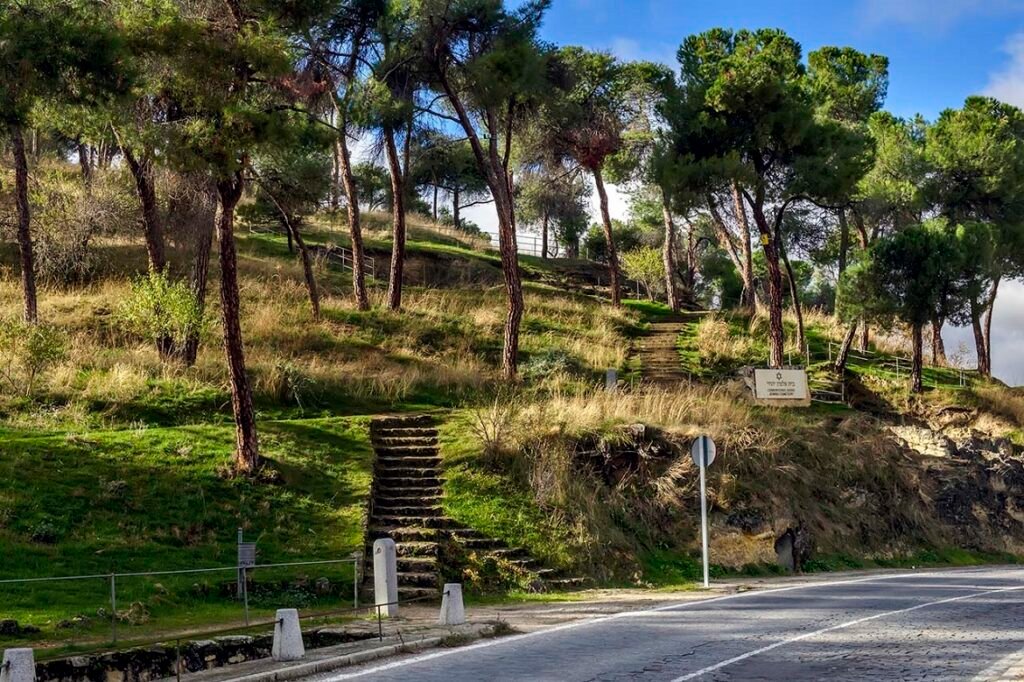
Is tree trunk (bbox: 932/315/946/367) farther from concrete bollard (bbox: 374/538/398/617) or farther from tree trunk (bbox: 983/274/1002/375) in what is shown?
concrete bollard (bbox: 374/538/398/617)

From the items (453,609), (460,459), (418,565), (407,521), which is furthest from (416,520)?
(453,609)

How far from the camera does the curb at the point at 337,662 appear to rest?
1163cm

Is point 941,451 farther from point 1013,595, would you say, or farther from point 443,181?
point 443,181

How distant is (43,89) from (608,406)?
15765 millimetres

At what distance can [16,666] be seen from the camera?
386 inches

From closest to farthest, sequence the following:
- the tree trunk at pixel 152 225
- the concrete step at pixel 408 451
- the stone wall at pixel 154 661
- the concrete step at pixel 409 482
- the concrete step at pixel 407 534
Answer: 1. the stone wall at pixel 154 661
2. the concrete step at pixel 407 534
3. the concrete step at pixel 409 482
4. the concrete step at pixel 408 451
5. the tree trunk at pixel 152 225

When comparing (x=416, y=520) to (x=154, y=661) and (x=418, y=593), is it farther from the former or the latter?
(x=154, y=661)

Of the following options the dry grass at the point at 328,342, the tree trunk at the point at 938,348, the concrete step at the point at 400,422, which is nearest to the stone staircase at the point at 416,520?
the concrete step at the point at 400,422

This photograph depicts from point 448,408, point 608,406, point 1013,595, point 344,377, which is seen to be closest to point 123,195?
point 344,377

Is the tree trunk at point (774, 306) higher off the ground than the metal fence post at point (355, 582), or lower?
higher

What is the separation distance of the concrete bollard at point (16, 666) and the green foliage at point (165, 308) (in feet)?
65.5

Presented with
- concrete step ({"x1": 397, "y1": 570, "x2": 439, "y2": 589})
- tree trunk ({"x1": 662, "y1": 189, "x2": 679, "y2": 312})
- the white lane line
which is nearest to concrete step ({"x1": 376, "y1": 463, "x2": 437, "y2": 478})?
concrete step ({"x1": 397, "y1": 570, "x2": 439, "y2": 589})

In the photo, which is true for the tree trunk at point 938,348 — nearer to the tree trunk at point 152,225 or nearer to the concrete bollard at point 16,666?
Answer: the tree trunk at point 152,225

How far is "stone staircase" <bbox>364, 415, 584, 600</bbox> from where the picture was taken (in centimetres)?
1967
